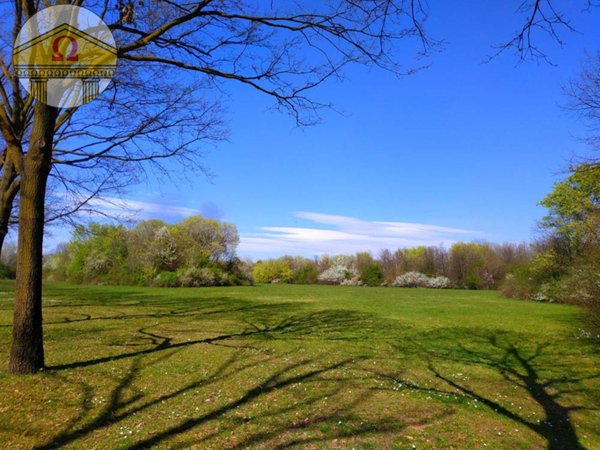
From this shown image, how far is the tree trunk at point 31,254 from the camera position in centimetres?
554

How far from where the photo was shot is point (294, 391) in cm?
573

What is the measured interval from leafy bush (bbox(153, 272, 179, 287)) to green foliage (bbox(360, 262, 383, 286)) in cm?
3187

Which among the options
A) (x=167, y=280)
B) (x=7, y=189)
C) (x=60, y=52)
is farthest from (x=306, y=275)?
(x=60, y=52)

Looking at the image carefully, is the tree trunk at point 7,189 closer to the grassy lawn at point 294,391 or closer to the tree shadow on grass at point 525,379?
the grassy lawn at point 294,391

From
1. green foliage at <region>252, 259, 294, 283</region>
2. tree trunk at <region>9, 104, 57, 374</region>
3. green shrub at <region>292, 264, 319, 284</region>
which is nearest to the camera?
tree trunk at <region>9, 104, 57, 374</region>

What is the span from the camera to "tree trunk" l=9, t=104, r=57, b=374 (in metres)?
5.54

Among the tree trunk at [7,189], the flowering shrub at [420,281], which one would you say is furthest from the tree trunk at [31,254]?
the flowering shrub at [420,281]

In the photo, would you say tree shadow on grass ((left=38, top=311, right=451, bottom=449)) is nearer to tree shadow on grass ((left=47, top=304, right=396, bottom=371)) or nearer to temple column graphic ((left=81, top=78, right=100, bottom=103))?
tree shadow on grass ((left=47, top=304, right=396, bottom=371))

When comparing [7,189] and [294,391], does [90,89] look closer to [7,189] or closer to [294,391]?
[7,189]

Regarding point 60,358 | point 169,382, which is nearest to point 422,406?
point 169,382

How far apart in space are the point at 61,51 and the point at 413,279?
55.0 m

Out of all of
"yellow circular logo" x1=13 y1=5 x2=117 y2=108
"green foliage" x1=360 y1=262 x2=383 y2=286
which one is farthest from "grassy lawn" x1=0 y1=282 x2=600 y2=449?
"green foliage" x1=360 y1=262 x2=383 y2=286

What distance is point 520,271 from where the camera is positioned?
103 ft

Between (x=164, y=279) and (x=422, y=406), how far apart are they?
36567 millimetres
